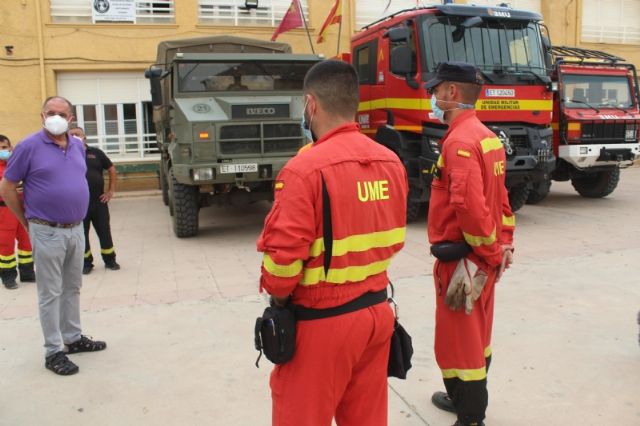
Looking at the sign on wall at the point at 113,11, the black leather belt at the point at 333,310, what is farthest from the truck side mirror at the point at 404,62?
the sign on wall at the point at 113,11

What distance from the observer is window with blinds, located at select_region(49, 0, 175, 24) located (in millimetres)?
12719

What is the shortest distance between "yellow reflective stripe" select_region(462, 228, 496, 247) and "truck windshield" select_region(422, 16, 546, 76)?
551 cm

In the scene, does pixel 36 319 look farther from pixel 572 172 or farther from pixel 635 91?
pixel 635 91

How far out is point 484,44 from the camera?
26.1 feet

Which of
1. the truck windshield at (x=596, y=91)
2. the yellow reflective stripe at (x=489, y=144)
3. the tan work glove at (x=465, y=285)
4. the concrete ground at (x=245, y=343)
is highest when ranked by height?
the truck windshield at (x=596, y=91)

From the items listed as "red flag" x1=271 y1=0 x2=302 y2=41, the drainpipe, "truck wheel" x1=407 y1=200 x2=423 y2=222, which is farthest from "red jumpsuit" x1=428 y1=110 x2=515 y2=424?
the drainpipe

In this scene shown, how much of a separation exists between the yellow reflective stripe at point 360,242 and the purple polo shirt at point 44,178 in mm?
2497

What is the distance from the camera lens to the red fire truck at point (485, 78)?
780 cm

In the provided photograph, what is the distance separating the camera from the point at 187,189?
7.77m

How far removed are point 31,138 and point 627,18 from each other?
64.8ft

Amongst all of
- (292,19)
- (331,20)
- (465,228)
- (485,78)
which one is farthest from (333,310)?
(331,20)

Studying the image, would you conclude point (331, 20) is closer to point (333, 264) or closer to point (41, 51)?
point (41, 51)

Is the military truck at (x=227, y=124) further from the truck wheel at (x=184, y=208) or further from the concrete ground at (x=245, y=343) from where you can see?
the concrete ground at (x=245, y=343)

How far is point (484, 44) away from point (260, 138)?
3459mm
